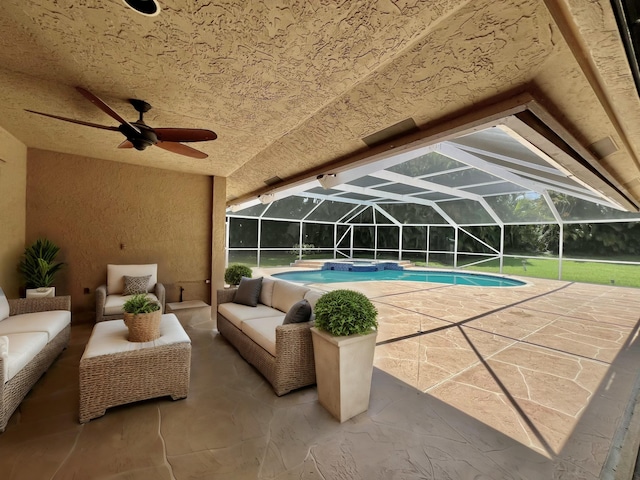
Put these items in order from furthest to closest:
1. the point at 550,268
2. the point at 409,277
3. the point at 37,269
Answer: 1. the point at 409,277
2. the point at 550,268
3. the point at 37,269

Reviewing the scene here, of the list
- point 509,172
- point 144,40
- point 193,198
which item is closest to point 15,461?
point 144,40

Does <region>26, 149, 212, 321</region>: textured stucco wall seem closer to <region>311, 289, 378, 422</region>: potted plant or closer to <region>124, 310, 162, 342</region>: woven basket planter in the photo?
<region>124, 310, 162, 342</region>: woven basket planter

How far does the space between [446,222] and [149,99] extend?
13970 mm

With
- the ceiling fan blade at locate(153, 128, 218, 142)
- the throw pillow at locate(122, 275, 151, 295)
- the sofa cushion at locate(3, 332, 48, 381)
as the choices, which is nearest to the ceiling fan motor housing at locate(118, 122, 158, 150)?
the ceiling fan blade at locate(153, 128, 218, 142)

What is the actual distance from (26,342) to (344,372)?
2921 millimetres

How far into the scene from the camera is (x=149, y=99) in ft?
9.12

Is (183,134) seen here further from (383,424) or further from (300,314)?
(383,424)

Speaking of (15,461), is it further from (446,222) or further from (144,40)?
(446,222)

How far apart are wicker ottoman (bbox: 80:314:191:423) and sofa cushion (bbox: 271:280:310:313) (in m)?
1.40

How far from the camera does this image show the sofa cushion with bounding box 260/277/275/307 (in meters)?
4.38

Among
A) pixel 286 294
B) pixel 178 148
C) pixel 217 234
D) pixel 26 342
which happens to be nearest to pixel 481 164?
pixel 286 294

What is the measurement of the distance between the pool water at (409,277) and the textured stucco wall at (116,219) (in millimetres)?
5674

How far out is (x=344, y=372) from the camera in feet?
7.93

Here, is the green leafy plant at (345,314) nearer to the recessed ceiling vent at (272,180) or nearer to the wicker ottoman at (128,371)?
the wicker ottoman at (128,371)
